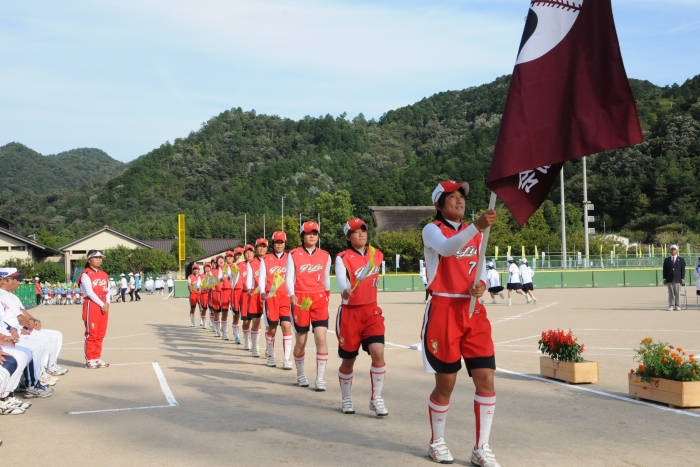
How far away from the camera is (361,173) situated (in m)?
138

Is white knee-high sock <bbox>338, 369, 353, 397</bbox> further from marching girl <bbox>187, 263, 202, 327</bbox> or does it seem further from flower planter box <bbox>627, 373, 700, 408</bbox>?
marching girl <bbox>187, 263, 202, 327</bbox>

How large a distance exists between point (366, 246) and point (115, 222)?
117534 mm

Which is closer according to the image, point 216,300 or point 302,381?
point 302,381

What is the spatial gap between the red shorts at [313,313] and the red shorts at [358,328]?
166 centimetres

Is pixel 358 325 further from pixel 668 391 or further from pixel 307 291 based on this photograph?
pixel 668 391

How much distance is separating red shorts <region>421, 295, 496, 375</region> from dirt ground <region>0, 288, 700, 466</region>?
0.91 meters

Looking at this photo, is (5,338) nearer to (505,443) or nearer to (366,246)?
(366,246)

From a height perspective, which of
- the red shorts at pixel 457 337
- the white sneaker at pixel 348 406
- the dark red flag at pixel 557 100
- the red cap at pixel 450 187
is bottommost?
the white sneaker at pixel 348 406

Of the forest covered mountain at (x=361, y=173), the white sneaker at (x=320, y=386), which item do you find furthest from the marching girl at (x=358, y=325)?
the forest covered mountain at (x=361, y=173)

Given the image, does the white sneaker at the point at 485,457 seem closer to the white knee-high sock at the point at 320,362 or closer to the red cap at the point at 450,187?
the red cap at the point at 450,187

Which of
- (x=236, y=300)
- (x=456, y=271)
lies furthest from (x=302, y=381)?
(x=236, y=300)

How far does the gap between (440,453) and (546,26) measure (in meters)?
3.59

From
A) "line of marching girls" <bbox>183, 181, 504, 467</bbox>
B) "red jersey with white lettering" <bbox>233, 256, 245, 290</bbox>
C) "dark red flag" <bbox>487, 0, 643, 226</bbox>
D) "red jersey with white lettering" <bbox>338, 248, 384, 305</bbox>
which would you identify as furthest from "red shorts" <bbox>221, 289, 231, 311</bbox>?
"dark red flag" <bbox>487, 0, 643, 226</bbox>

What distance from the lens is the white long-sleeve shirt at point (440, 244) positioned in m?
5.62
